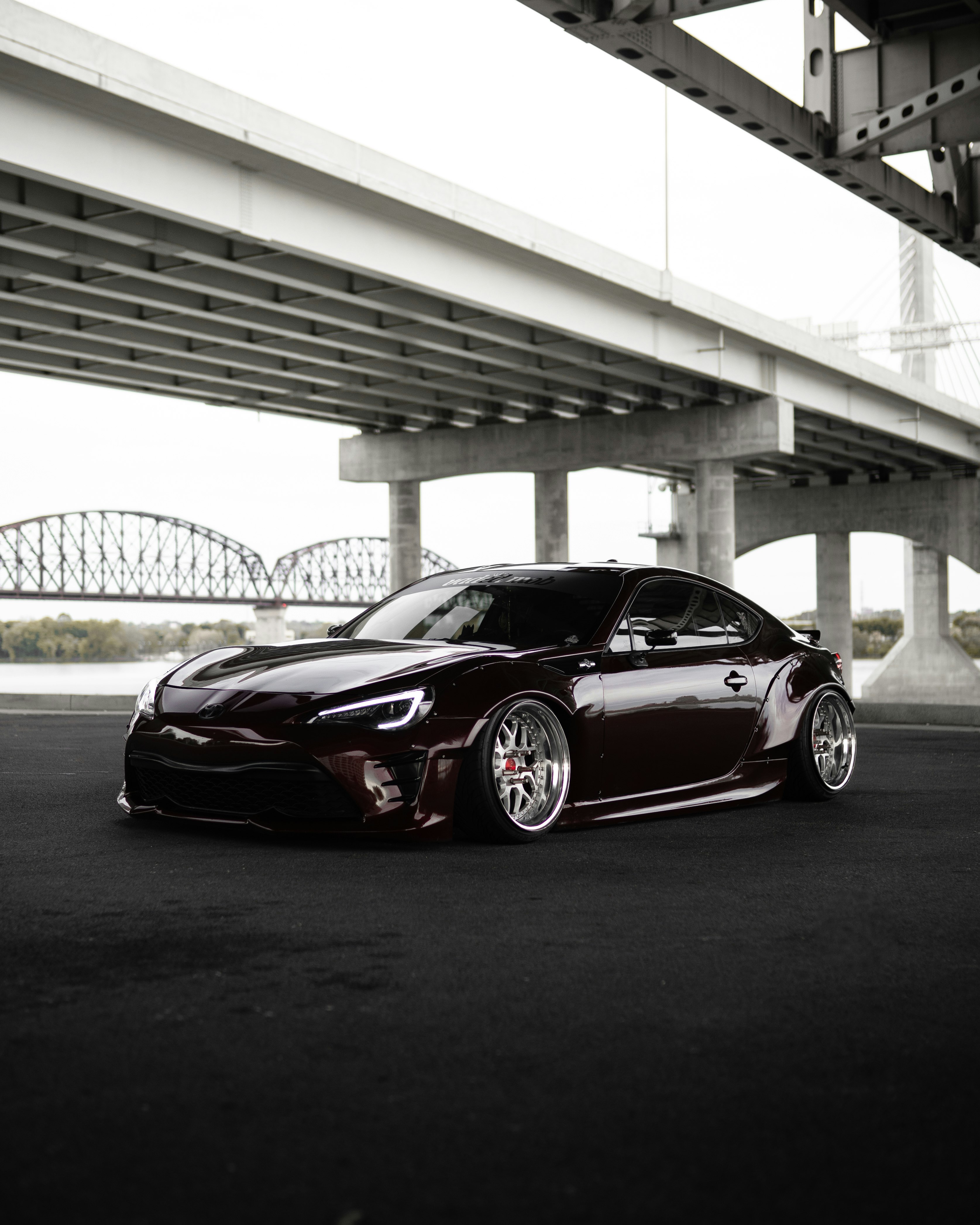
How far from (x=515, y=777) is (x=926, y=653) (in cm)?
5626

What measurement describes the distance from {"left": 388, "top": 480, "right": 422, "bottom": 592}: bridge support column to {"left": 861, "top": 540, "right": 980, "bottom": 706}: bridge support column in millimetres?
22944

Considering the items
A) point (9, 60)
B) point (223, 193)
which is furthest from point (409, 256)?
point (9, 60)

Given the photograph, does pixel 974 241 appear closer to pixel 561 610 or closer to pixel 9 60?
pixel 561 610

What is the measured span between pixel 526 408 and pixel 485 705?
35.4 m

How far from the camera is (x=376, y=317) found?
29.2m

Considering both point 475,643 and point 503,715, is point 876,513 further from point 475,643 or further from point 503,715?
point 503,715

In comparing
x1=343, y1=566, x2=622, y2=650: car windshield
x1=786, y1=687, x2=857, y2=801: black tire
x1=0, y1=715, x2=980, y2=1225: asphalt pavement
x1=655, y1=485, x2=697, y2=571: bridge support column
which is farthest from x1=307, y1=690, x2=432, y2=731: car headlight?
x1=655, y1=485, x2=697, y2=571: bridge support column

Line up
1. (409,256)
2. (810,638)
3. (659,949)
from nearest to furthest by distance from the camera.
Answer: (659,949) → (810,638) → (409,256)

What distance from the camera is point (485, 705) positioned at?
6191 millimetres

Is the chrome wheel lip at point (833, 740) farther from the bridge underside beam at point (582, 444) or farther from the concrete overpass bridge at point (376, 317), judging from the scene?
the bridge underside beam at point (582, 444)

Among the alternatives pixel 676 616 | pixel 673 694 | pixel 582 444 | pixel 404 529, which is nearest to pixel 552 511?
pixel 582 444

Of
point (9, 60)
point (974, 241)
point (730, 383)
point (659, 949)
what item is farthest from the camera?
point (730, 383)

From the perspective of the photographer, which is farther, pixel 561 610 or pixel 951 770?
pixel 951 770

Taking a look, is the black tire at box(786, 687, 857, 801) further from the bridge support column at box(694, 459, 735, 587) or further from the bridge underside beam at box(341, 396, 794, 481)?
the bridge support column at box(694, 459, 735, 587)
